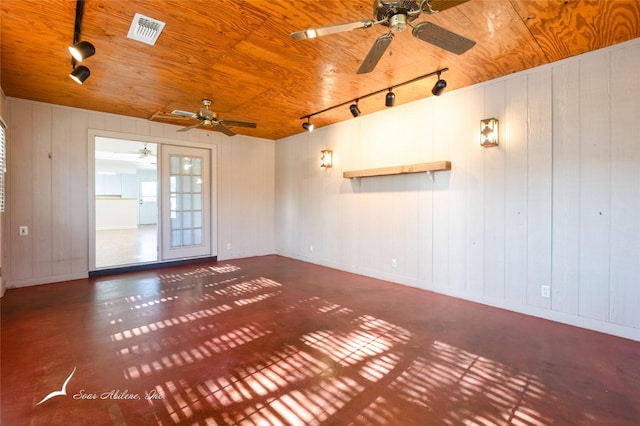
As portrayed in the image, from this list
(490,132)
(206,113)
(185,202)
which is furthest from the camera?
(185,202)

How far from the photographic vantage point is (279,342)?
9.02ft

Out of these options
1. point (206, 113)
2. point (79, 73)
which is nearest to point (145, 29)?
point (79, 73)

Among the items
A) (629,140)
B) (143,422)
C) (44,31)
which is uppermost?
(44,31)

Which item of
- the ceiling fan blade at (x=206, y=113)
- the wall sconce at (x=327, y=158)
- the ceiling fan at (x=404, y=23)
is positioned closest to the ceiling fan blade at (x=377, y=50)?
the ceiling fan at (x=404, y=23)

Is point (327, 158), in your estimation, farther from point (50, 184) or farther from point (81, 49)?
point (50, 184)

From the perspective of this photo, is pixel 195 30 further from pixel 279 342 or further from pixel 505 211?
pixel 505 211

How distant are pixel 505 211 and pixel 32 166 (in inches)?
258

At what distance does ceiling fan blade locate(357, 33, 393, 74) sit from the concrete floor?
2.38 m

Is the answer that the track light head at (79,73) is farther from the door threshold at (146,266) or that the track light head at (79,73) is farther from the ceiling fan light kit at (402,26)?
the door threshold at (146,266)

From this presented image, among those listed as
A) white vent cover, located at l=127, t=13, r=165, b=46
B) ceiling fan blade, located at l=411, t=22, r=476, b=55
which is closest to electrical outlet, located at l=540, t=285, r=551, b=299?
ceiling fan blade, located at l=411, t=22, r=476, b=55

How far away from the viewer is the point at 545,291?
327 cm

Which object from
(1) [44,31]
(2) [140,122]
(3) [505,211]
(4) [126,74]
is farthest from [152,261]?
(3) [505,211]

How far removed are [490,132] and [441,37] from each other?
190 cm

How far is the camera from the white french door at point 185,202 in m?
5.84
